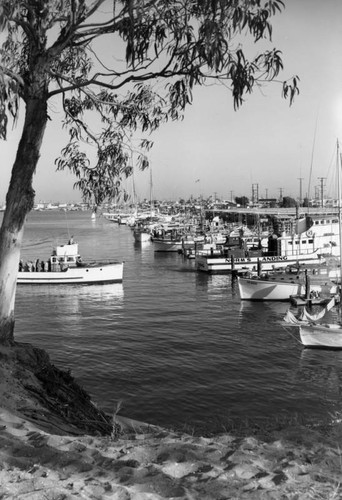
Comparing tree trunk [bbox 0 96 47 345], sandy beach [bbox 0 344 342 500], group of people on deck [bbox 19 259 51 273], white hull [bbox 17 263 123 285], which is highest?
tree trunk [bbox 0 96 47 345]

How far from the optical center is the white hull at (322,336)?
2461 cm

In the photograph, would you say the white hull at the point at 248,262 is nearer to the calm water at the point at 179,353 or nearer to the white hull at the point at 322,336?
the calm water at the point at 179,353

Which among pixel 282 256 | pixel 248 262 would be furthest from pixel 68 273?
pixel 282 256

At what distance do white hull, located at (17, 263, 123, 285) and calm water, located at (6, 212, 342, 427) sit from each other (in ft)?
5.45

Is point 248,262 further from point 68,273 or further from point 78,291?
point 78,291

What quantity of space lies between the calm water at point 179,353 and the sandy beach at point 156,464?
9.30 m

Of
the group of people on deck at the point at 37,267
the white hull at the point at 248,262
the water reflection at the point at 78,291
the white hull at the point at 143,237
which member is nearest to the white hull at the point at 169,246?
the white hull at the point at 143,237

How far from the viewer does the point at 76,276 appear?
46.3 meters

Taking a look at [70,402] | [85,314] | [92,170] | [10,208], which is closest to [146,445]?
[70,402]

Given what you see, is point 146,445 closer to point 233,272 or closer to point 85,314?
point 85,314

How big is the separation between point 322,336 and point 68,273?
27495 mm

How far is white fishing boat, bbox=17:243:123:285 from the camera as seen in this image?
45.9 m

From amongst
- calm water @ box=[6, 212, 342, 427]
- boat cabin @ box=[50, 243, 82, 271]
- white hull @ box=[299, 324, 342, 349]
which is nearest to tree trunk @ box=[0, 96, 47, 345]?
calm water @ box=[6, 212, 342, 427]

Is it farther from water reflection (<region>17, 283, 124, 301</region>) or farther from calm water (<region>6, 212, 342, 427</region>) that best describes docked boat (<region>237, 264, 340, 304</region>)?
water reflection (<region>17, 283, 124, 301</region>)
